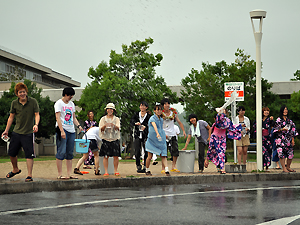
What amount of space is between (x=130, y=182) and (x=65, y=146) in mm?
1596

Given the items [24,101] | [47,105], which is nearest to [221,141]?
[24,101]

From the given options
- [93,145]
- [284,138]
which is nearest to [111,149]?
[93,145]

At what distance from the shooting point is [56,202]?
7426 millimetres

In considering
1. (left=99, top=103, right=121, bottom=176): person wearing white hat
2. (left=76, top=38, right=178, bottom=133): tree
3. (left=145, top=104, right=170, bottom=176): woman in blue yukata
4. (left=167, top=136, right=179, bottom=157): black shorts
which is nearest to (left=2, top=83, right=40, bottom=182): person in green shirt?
(left=99, top=103, right=121, bottom=176): person wearing white hat

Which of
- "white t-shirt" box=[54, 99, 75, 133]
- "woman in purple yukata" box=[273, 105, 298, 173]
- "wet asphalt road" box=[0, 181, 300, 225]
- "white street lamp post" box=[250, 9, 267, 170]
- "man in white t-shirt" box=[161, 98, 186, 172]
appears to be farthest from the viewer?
"woman in purple yukata" box=[273, 105, 298, 173]

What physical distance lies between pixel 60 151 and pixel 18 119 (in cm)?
112

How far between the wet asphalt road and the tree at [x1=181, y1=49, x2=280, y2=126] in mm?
21495

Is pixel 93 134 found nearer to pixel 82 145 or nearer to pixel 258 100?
pixel 82 145

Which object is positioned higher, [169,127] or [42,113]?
[42,113]

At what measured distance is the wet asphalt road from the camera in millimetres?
5828

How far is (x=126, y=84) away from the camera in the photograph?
29.0 meters

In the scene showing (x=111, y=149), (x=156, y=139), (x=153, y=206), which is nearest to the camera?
(x=153, y=206)

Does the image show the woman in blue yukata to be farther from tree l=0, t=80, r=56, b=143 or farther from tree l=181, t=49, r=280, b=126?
tree l=0, t=80, r=56, b=143

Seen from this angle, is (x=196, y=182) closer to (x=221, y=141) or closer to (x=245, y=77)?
(x=221, y=141)
